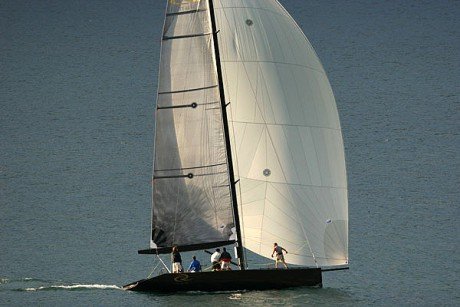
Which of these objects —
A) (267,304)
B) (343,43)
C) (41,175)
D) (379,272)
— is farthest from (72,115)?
(267,304)

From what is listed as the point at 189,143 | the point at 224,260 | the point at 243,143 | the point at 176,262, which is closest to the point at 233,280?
the point at 224,260

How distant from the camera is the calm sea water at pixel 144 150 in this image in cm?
4994

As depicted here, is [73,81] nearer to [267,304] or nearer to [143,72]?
[143,72]

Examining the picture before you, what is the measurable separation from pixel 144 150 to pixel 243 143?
34.4 meters

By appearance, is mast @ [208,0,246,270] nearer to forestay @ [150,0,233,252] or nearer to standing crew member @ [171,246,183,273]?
forestay @ [150,0,233,252]

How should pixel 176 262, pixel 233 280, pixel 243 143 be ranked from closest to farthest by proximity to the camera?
pixel 233 280, pixel 176 262, pixel 243 143

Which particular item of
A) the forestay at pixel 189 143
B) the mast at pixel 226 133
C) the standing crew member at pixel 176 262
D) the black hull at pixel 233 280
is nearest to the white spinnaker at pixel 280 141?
the mast at pixel 226 133

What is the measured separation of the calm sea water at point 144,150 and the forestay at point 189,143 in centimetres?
272

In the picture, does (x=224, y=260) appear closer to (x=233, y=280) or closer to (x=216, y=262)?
(x=216, y=262)

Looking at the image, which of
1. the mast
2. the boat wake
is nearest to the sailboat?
the mast

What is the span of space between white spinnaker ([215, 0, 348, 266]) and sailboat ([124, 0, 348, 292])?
4 cm

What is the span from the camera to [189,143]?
44938mm

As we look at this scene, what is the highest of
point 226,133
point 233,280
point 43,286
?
point 226,133

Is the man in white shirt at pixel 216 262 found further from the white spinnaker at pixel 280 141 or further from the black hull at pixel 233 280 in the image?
the black hull at pixel 233 280
